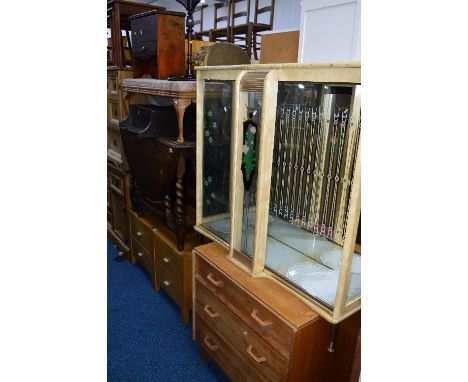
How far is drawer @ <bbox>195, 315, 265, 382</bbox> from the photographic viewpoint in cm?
159

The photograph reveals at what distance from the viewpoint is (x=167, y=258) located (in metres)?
2.38

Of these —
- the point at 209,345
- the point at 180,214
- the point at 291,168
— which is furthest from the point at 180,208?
the point at 291,168

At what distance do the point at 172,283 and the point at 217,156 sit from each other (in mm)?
1103

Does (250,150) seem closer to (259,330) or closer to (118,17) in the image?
(259,330)

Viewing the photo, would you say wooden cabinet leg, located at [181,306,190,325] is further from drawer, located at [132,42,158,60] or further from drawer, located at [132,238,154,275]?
drawer, located at [132,42,158,60]

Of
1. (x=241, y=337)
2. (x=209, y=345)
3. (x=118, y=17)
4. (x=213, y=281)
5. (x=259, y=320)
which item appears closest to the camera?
(x=259, y=320)

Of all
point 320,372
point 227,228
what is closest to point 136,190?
point 227,228

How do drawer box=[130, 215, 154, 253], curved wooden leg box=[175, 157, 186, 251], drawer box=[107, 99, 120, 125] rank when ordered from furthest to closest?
drawer box=[107, 99, 120, 125] → drawer box=[130, 215, 154, 253] → curved wooden leg box=[175, 157, 186, 251]

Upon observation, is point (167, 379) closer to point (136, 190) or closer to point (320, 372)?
point (320, 372)

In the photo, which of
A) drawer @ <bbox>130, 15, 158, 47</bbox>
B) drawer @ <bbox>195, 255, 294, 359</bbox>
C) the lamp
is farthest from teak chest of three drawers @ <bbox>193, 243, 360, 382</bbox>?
drawer @ <bbox>130, 15, 158, 47</bbox>

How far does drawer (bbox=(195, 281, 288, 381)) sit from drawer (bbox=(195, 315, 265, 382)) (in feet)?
0.14
